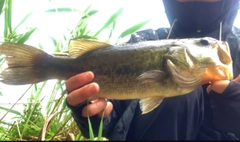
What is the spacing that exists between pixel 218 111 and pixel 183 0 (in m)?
0.62

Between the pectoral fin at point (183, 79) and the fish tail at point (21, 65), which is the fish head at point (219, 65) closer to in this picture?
the pectoral fin at point (183, 79)

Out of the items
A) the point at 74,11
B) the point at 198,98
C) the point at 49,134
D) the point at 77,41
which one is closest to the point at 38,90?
the point at 49,134

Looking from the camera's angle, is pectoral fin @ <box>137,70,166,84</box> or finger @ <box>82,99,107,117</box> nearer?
pectoral fin @ <box>137,70,166,84</box>

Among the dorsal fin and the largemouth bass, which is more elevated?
the dorsal fin

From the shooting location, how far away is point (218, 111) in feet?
4.44

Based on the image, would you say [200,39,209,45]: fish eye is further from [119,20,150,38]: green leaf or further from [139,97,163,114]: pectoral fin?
[119,20,150,38]: green leaf

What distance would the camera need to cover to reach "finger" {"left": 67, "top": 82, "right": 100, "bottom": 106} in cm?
120

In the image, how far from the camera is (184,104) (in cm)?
142

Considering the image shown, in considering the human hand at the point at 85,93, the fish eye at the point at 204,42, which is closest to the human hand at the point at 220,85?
the fish eye at the point at 204,42

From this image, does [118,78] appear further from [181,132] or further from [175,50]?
[181,132]

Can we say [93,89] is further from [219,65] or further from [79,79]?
[219,65]

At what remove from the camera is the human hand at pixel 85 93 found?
1.21m

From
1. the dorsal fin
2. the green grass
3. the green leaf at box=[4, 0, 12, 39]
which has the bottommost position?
the green grass

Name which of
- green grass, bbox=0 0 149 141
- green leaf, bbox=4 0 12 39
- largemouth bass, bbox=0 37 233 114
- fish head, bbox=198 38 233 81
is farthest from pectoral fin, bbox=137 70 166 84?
green leaf, bbox=4 0 12 39
